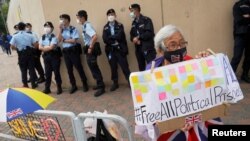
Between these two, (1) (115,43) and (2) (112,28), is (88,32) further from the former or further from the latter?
(1) (115,43)

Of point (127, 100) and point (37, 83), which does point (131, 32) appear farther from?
point (37, 83)

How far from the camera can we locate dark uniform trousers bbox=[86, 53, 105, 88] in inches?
302

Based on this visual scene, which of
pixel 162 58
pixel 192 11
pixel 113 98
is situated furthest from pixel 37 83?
pixel 162 58

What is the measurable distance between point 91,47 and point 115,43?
0.56m

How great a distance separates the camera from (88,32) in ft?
→ 24.6

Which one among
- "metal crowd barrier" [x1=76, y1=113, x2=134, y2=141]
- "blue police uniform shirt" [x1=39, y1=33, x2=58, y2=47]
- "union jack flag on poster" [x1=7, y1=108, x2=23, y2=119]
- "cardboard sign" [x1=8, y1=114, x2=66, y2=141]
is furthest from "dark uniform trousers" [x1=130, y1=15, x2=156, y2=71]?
"union jack flag on poster" [x1=7, y1=108, x2=23, y2=119]

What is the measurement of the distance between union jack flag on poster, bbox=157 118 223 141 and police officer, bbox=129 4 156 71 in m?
4.46

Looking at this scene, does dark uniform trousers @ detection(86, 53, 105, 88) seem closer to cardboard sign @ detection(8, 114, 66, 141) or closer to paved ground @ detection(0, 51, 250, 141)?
paved ground @ detection(0, 51, 250, 141)

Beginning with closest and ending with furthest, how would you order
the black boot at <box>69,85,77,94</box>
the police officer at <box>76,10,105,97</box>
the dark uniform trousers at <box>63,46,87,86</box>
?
the police officer at <box>76,10,105,97</box> → the dark uniform trousers at <box>63,46,87,86</box> → the black boot at <box>69,85,77,94</box>

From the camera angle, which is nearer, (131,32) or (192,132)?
(192,132)

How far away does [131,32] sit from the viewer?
7.38 m

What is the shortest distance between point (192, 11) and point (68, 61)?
3.16 meters

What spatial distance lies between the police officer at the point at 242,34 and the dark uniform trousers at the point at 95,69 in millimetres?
3008

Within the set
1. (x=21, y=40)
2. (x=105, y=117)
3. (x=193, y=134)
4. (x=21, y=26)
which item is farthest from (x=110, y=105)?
(x=193, y=134)
